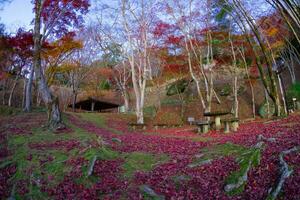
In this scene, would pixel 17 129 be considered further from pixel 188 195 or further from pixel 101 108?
pixel 101 108

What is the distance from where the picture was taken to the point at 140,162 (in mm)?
7598

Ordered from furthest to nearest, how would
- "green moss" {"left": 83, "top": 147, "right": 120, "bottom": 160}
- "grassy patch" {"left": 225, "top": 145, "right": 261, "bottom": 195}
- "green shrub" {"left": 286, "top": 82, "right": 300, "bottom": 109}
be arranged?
"green shrub" {"left": 286, "top": 82, "right": 300, "bottom": 109}, "green moss" {"left": 83, "top": 147, "right": 120, "bottom": 160}, "grassy patch" {"left": 225, "top": 145, "right": 261, "bottom": 195}

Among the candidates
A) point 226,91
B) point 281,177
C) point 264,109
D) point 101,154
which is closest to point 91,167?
point 101,154

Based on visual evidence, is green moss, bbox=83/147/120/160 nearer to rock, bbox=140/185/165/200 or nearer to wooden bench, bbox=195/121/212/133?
rock, bbox=140/185/165/200

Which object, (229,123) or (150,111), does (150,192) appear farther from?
(150,111)

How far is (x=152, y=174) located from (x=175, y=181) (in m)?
0.73

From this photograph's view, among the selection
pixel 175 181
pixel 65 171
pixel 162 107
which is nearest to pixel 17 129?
pixel 65 171

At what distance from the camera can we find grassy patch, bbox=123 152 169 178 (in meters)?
7.06

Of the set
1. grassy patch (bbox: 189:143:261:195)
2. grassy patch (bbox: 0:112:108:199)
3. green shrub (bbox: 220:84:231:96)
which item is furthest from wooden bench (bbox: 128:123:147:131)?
green shrub (bbox: 220:84:231:96)

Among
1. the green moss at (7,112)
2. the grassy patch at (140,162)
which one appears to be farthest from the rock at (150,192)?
the green moss at (7,112)

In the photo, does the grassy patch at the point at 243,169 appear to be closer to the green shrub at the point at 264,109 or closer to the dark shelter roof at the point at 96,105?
the green shrub at the point at 264,109

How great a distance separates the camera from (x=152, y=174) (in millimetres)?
6660

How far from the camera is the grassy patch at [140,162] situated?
7057 mm

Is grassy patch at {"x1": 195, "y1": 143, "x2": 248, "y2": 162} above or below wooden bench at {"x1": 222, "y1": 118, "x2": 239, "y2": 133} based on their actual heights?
below
